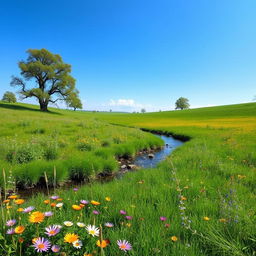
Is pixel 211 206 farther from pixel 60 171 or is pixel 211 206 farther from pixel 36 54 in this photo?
pixel 36 54

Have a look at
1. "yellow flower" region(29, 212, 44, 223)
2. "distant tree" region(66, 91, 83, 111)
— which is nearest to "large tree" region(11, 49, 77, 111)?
"distant tree" region(66, 91, 83, 111)

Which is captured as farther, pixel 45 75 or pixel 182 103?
pixel 182 103

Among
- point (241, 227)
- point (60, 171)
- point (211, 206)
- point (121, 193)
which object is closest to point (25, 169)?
point (60, 171)

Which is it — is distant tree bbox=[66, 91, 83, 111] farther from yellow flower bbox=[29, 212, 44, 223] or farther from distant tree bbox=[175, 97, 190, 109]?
distant tree bbox=[175, 97, 190, 109]

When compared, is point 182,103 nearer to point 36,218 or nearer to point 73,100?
point 73,100

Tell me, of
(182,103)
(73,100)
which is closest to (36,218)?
(73,100)

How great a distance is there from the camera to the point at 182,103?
396 feet

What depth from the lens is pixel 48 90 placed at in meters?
42.6

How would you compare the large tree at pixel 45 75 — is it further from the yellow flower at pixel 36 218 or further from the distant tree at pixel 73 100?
the yellow flower at pixel 36 218

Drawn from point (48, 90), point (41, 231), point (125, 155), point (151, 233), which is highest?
point (48, 90)

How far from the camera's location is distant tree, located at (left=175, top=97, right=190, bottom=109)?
120m

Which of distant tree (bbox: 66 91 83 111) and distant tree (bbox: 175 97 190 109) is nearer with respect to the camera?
distant tree (bbox: 66 91 83 111)

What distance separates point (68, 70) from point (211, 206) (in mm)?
47581

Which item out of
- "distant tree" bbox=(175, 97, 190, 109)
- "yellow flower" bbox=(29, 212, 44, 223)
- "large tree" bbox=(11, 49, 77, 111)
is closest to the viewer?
"yellow flower" bbox=(29, 212, 44, 223)
